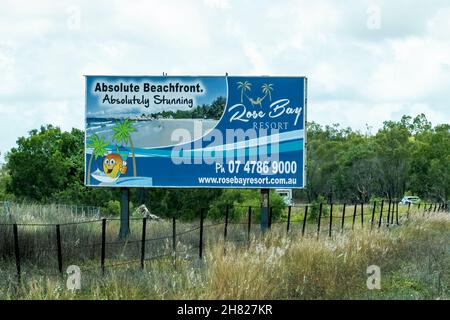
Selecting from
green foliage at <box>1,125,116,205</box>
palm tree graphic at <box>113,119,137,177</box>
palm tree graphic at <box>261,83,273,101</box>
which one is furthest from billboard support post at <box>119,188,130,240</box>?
green foliage at <box>1,125,116,205</box>

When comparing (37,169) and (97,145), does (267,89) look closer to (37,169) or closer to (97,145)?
(97,145)

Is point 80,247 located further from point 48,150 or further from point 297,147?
point 48,150

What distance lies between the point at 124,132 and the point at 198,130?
2.16m

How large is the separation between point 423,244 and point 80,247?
871 centimetres

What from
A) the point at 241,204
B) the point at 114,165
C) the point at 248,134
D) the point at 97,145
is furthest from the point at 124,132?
the point at 241,204

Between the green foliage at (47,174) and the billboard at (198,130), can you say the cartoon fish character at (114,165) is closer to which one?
the billboard at (198,130)

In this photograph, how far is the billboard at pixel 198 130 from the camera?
74.9 feet

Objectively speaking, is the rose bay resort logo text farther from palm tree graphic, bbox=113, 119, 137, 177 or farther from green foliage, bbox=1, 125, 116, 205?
green foliage, bbox=1, 125, 116, 205

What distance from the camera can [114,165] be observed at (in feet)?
77.0

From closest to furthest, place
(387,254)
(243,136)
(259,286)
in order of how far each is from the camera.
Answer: (259,286) < (387,254) < (243,136)

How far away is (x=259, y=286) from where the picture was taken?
1114 cm

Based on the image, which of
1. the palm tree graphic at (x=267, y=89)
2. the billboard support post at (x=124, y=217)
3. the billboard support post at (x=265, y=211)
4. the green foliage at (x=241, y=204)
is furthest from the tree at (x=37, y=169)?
the palm tree graphic at (x=267, y=89)
